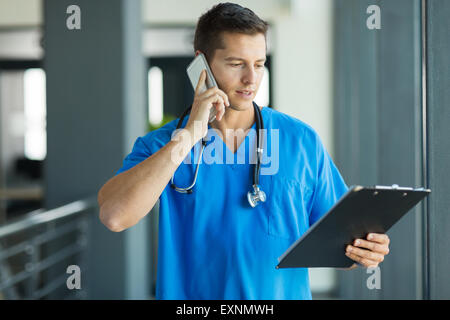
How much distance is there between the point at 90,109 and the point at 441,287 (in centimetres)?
212

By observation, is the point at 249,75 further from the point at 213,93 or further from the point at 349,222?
the point at 349,222

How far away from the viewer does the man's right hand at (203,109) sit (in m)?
0.90

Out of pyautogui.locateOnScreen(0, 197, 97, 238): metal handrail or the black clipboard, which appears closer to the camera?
the black clipboard

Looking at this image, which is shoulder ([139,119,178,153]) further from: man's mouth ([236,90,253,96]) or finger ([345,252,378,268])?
finger ([345,252,378,268])

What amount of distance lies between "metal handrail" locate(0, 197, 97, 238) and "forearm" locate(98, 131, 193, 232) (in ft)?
3.14

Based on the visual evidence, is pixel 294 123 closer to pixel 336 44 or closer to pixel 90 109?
pixel 90 109

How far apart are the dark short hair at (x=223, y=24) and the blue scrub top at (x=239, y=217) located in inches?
7.9

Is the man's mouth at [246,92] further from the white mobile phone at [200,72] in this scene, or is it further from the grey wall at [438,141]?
the grey wall at [438,141]

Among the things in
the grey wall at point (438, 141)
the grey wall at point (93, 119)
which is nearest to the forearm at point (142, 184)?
the grey wall at point (438, 141)

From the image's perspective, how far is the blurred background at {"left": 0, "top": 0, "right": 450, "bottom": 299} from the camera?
1248 millimetres

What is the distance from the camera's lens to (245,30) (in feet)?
3.08

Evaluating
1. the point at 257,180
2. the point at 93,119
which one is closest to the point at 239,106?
the point at 257,180

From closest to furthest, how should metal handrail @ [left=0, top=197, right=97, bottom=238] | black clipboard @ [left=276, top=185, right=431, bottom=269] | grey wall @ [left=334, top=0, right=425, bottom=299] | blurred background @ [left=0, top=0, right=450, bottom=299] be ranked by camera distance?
black clipboard @ [left=276, top=185, right=431, bottom=269], blurred background @ [left=0, top=0, right=450, bottom=299], grey wall @ [left=334, top=0, right=425, bottom=299], metal handrail @ [left=0, top=197, right=97, bottom=238]

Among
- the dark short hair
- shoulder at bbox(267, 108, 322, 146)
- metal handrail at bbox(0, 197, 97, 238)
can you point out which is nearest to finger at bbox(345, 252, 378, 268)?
shoulder at bbox(267, 108, 322, 146)
